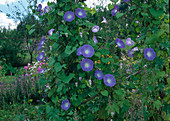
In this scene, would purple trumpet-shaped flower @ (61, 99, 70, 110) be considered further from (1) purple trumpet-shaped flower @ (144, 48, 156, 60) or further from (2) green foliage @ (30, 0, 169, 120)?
(1) purple trumpet-shaped flower @ (144, 48, 156, 60)

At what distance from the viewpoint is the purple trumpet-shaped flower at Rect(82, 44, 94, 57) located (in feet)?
4.96

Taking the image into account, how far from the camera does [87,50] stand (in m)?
1.53

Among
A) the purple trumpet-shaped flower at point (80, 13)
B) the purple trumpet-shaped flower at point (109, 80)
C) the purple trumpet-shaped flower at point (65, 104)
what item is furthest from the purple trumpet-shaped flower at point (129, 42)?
the purple trumpet-shaped flower at point (65, 104)

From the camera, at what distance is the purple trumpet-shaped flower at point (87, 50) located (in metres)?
1.51

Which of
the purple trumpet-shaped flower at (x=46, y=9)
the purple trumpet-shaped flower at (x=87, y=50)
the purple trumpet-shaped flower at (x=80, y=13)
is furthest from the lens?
the purple trumpet-shaped flower at (x=46, y=9)

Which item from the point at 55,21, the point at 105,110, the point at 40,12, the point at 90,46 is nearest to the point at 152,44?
the point at 90,46

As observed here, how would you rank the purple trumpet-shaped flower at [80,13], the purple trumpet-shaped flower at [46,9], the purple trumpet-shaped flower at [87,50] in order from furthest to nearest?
1. the purple trumpet-shaped flower at [46,9]
2. the purple trumpet-shaped flower at [80,13]
3. the purple trumpet-shaped flower at [87,50]

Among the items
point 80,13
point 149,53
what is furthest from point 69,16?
point 149,53

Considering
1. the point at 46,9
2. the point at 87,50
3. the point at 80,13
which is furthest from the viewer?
the point at 46,9

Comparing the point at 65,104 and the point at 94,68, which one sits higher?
the point at 94,68

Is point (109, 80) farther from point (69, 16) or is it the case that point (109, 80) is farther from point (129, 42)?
point (69, 16)

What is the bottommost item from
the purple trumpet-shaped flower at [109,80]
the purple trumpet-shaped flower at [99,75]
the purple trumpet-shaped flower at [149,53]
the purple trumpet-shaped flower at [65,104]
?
the purple trumpet-shaped flower at [65,104]

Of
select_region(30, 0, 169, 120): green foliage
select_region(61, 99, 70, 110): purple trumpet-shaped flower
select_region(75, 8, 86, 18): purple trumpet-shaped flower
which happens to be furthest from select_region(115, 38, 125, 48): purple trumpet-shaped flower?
select_region(61, 99, 70, 110): purple trumpet-shaped flower

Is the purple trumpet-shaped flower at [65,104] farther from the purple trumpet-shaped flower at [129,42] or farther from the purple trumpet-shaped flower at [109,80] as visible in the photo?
the purple trumpet-shaped flower at [129,42]
